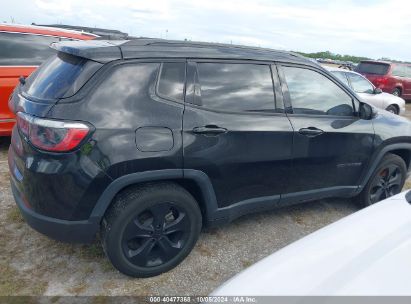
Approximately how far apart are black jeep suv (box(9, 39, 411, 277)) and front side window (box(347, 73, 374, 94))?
5678mm

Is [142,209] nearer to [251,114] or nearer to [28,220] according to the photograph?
[28,220]

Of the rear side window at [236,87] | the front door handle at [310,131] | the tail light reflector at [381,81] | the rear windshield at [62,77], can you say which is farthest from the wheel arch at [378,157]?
the tail light reflector at [381,81]

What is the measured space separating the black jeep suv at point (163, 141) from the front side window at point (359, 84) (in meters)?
5.68

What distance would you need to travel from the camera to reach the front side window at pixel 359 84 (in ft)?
28.7

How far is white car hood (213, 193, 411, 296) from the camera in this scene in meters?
1.48

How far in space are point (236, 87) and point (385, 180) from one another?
233 centimetres

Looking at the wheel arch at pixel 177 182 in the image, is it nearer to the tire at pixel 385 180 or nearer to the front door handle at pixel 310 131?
the front door handle at pixel 310 131

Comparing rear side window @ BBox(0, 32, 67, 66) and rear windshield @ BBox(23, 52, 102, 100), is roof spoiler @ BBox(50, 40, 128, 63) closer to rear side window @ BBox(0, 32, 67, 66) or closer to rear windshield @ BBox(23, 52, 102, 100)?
rear windshield @ BBox(23, 52, 102, 100)

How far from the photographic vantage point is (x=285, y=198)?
3422 mm

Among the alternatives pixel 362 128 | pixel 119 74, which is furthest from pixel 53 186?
pixel 362 128

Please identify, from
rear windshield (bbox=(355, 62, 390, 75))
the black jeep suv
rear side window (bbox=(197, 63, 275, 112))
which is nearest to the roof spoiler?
the black jeep suv

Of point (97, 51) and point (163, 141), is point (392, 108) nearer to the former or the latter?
point (163, 141)

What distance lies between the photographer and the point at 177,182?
9.34ft

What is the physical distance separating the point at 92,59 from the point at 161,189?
1.04m
